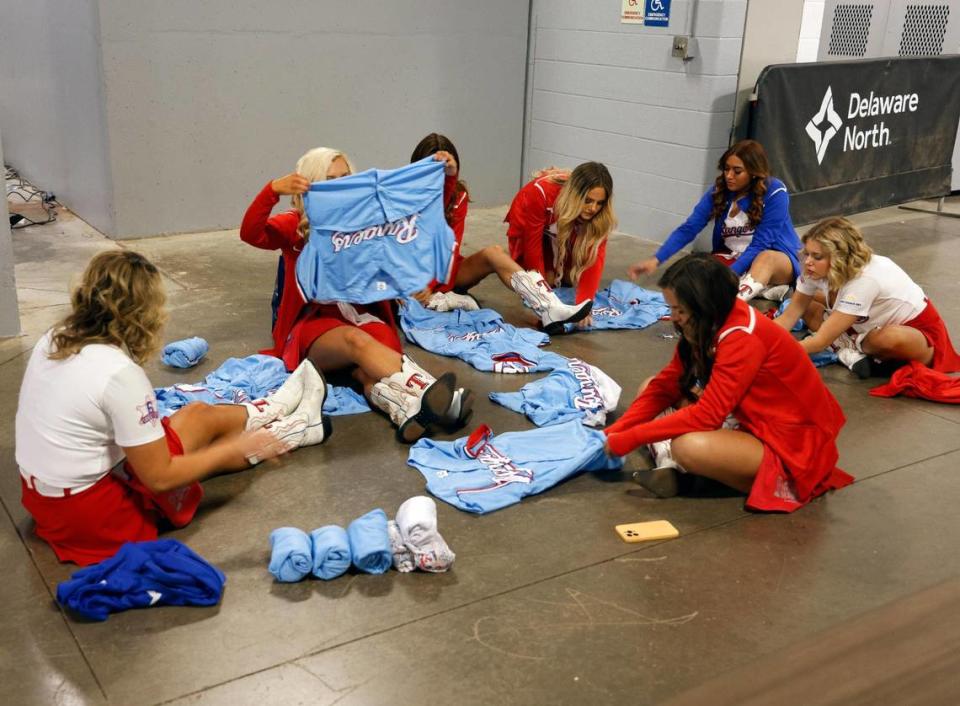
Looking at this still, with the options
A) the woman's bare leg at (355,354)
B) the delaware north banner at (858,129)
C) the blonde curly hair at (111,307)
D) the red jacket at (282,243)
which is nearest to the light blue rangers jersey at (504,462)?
the woman's bare leg at (355,354)

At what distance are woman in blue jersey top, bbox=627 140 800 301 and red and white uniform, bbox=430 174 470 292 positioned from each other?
1108 millimetres

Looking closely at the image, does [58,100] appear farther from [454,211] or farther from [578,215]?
[578,215]

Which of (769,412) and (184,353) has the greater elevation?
(769,412)

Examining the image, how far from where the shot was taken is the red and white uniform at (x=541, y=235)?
17.1 feet

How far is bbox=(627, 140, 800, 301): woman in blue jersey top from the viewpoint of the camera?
17.9ft

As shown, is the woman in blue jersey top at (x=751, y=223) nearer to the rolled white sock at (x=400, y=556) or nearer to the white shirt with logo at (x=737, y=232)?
the white shirt with logo at (x=737, y=232)

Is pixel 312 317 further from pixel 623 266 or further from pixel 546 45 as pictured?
pixel 546 45

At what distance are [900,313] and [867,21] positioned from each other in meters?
4.19

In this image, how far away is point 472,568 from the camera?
9.75 feet

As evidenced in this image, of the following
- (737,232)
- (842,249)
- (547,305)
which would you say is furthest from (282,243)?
(737,232)

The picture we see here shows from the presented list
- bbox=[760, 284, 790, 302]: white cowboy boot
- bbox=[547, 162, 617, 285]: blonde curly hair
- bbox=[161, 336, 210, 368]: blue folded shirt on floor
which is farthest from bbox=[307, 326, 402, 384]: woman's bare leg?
bbox=[760, 284, 790, 302]: white cowboy boot

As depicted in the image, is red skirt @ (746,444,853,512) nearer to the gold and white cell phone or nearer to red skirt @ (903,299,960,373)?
the gold and white cell phone

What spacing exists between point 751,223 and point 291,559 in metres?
3.73

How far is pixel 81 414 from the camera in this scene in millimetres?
2670
